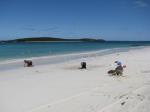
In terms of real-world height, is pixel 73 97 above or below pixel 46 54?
above

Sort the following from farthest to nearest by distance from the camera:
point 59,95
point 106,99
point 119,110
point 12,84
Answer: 1. point 12,84
2. point 59,95
3. point 106,99
4. point 119,110

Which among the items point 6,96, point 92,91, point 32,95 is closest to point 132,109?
point 92,91

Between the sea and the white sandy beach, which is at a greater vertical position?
the white sandy beach

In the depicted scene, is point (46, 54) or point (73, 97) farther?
point (46, 54)

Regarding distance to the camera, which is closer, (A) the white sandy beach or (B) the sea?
(A) the white sandy beach

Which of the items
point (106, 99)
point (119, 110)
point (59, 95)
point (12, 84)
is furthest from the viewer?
point (12, 84)

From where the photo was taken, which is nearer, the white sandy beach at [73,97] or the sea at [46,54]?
the white sandy beach at [73,97]

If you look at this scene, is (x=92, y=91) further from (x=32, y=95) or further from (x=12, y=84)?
(x=12, y=84)

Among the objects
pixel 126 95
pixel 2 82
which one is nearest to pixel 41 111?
pixel 126 95

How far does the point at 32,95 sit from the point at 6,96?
2.92 ft

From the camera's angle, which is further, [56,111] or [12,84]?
[12,84]

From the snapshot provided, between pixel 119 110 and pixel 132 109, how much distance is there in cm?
35

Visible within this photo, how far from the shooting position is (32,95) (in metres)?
8.95

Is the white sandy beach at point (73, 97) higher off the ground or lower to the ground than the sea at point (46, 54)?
higher
